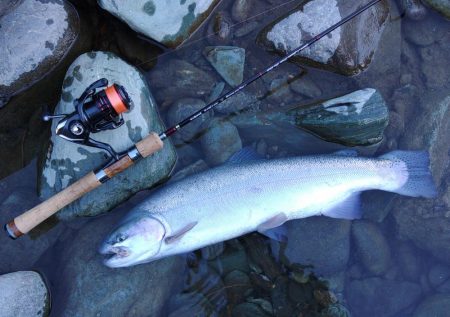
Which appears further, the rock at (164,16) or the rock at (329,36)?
the rock at (329,36)

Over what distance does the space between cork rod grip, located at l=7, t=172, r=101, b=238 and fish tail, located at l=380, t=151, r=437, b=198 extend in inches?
105

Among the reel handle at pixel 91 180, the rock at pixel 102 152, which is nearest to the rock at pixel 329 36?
the rock at pixel 102 152

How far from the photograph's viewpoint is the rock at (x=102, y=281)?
146 inches

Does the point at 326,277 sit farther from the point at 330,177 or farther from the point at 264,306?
the point at 330,177

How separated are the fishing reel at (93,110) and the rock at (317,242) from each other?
215 centimetres

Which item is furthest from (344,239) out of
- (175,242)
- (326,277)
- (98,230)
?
(98,230)

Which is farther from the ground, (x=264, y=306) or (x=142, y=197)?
(x=142, y=197)

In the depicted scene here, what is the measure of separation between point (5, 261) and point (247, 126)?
2669 mm

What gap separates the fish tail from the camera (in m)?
3.84

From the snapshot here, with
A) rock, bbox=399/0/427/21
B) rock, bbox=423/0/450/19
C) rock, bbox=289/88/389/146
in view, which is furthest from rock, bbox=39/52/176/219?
rock, bbox=423/0/450/19

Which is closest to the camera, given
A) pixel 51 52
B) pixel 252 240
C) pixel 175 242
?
pixel 175 242

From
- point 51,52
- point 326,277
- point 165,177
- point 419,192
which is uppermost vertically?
point 51,52

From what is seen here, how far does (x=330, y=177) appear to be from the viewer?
374 cm

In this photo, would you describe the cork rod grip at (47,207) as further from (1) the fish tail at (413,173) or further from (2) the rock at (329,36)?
(1) the fish tail at (413,173)
